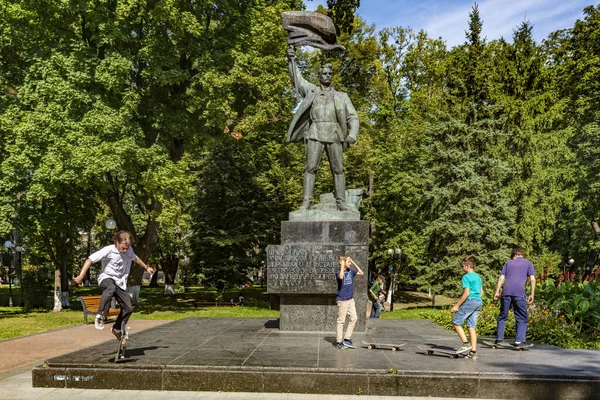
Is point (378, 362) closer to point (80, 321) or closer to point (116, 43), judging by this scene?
point (80, 321)

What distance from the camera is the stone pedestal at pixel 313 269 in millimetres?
9922

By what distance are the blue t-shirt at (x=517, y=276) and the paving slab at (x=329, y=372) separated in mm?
1244

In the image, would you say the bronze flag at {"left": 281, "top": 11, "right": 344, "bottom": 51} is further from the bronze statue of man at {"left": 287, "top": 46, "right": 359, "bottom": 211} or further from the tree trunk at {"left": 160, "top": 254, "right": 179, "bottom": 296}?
the tree trunk at {"left": 160, "top": 254, "right": 179, "bottom": 296}

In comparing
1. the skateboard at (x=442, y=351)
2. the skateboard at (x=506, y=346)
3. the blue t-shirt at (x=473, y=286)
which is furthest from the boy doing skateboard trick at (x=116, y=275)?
the skateboard at (x=506, y=346)

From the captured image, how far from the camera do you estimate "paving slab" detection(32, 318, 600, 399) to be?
6535 millimetres

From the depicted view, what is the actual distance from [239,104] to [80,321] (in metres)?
12.4

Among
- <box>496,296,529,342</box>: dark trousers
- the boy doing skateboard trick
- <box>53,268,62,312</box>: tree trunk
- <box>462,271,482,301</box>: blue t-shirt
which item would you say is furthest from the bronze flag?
<box>53,268,62,312</box>: tree trunk

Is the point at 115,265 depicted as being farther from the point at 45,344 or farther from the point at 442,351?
the point at 45,344

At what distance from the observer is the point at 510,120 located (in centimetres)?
2806

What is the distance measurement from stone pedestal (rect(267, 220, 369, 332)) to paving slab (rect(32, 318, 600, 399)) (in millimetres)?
1882

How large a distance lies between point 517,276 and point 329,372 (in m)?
4.45

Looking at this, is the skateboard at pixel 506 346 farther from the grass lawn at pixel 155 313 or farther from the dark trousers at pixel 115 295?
the dark trousers at pixel 115 295

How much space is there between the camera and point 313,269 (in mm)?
9945

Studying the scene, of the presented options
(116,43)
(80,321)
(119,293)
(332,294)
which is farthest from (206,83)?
(119,293)
